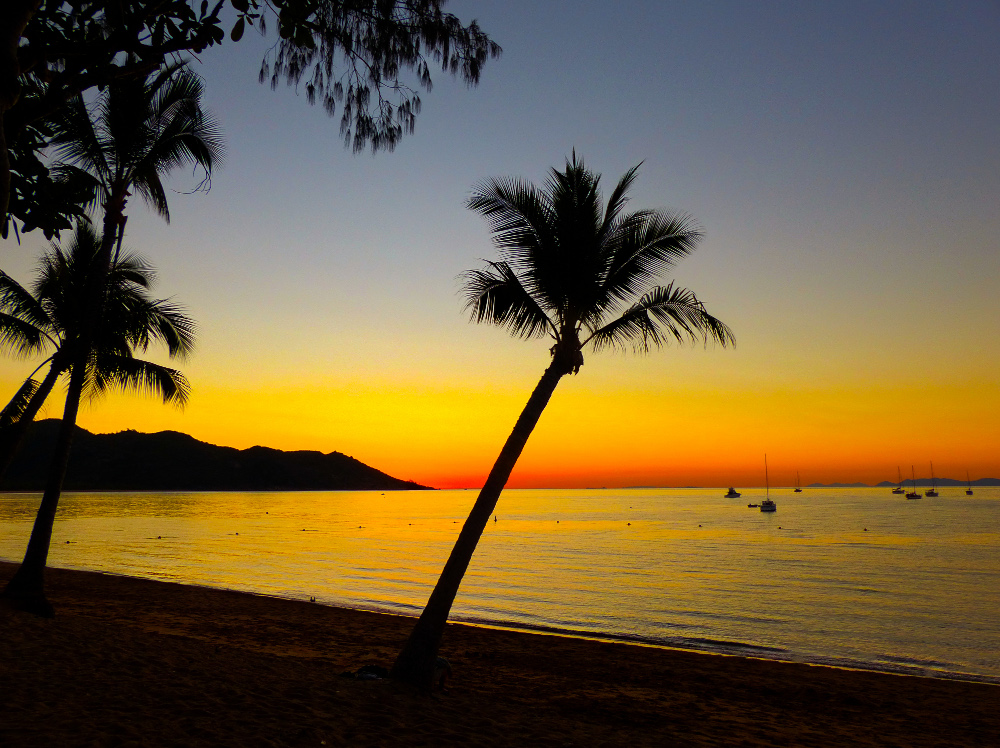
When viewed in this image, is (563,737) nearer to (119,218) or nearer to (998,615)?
(119,218)

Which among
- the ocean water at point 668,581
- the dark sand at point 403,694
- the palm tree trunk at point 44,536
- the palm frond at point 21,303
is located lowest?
the ocean water at point 668,581

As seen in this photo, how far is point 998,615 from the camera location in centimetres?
2334

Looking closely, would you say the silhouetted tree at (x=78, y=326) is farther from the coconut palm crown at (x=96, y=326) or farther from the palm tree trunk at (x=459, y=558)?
the palm tree trunk at (x=459, y=558)

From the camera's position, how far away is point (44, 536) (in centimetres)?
1308

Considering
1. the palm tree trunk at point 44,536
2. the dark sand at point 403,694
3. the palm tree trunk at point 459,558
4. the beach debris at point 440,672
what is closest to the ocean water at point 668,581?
the dark sand at point 403,694

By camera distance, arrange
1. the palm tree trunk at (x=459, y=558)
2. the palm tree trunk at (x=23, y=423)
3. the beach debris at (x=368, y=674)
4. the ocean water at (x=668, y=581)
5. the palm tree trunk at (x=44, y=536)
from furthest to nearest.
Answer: the ocean water at (x=668, y=581) < the palm tree trunk at (x=23, y=423) < the palm tree trunk at (x=44, y=536) < the palm tree trunk at (x=459, y=558) < the beach debris at (x=368, y=674)

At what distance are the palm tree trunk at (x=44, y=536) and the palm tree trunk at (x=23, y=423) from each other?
129 centimetres

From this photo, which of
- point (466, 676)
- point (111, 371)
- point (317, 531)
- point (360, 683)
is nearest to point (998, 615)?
point (466, 676)

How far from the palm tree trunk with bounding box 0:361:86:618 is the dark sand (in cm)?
82

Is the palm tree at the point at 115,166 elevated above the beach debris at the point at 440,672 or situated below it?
above

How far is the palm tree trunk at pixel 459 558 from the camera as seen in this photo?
29.2 feet

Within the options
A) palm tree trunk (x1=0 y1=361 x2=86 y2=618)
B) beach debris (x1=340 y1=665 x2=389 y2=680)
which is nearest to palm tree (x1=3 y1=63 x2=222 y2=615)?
palm tree trunk (x1=0 y1=361 x2=86 y2=618)

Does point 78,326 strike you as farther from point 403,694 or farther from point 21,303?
point 403,694

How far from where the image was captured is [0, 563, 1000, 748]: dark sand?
634cm
